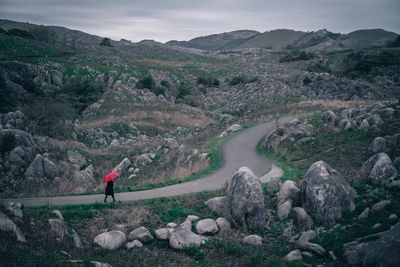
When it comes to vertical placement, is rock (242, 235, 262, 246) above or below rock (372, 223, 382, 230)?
below

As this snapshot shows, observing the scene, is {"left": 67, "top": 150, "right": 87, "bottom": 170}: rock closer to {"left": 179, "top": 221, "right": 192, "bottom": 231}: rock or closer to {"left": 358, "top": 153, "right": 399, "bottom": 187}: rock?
{"left": 179, "top": 221, "right": 192, "bottom": 231}: rock

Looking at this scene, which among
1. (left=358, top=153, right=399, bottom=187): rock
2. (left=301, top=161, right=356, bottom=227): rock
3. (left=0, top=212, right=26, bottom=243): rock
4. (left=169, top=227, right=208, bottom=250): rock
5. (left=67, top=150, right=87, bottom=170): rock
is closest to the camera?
(left=0, top=212, right=26, bottom=243): rock

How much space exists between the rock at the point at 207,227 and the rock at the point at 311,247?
344cm

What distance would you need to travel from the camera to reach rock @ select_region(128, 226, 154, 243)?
15375 mm

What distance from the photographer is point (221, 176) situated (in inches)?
907

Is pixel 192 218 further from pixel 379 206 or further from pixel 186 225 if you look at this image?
pixel 379 206

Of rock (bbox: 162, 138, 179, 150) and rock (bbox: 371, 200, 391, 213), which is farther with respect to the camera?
rock (bbox: 162, 138, 179, 150)

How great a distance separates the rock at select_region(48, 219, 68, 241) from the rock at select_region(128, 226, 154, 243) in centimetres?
251

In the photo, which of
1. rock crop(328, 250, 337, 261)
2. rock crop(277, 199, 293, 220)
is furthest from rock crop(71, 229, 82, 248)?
rock crop(328, 250, 337, 261)

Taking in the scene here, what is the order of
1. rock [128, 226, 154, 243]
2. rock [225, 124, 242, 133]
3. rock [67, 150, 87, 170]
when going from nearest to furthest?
rock [128, 226, 154, 243] < rock [67, 150, 87, 170] < rock [225, 124, 242, 133]

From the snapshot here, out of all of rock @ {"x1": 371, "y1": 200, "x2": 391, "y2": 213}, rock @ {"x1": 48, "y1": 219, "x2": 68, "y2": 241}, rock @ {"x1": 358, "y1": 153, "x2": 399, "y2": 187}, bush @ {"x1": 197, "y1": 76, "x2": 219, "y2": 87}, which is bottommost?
rock @ {"x1": 48, "y1": 219, "x2": 68, "y2": 241}

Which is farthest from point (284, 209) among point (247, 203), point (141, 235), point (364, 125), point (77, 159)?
point (77, 159)

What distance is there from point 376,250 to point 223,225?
6.30 meters

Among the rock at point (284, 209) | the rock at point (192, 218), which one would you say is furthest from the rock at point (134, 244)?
the rock at point (284, 209)
